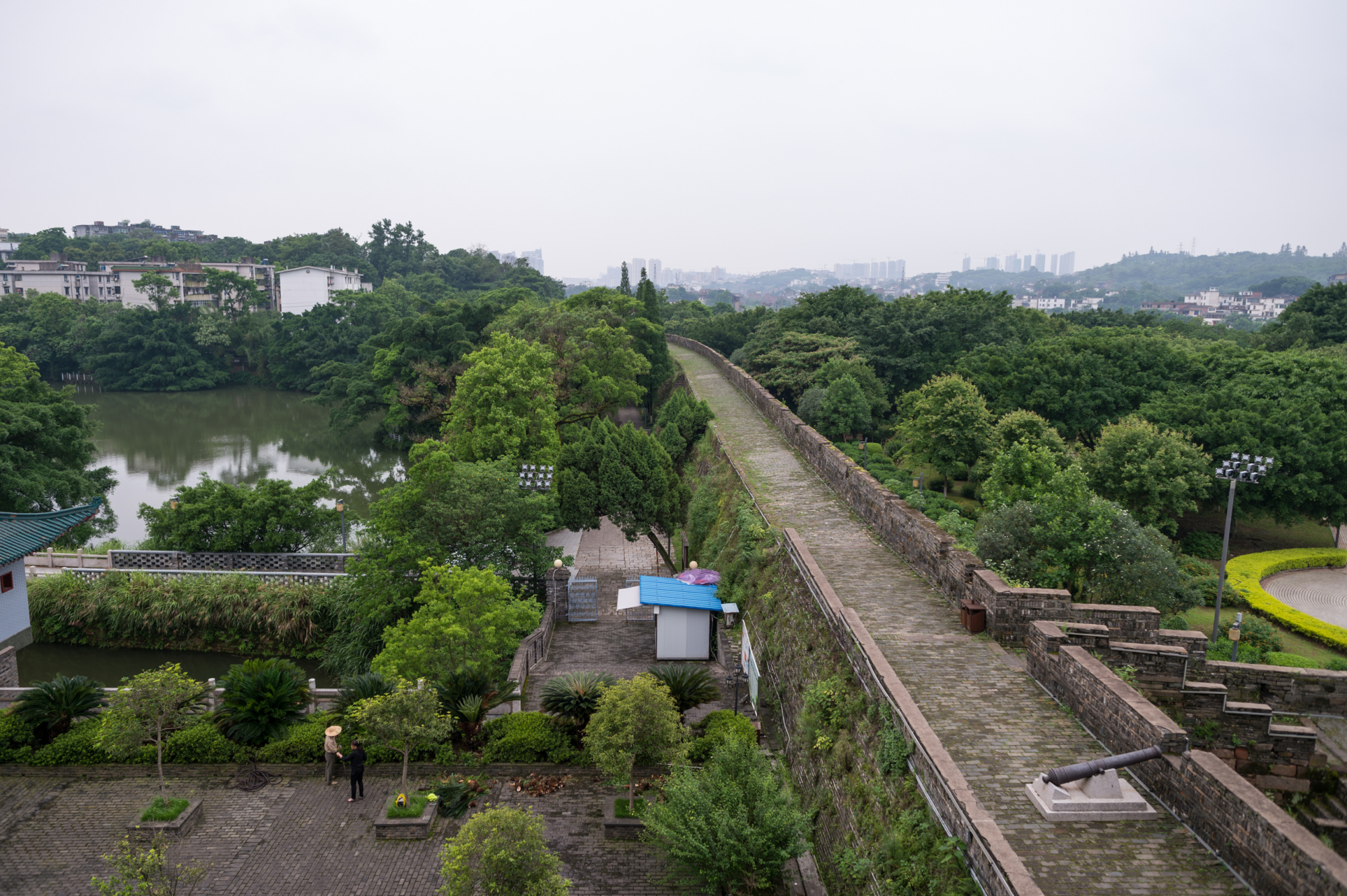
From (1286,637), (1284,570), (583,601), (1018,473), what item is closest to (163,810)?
(583,601)

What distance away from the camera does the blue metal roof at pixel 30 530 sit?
47.3ft

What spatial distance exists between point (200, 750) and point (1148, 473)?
80.0ft

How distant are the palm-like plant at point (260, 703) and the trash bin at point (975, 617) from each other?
1073cm

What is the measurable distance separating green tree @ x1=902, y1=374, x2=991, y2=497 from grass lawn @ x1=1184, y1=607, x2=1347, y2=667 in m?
9.27

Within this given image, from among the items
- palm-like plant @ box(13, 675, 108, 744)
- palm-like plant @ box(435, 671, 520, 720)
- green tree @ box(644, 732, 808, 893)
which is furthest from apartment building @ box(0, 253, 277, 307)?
green tree @ box(644, 732, 808, 893)

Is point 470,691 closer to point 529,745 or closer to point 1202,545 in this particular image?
point 529,745

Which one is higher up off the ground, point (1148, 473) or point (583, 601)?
point (1148, 473)

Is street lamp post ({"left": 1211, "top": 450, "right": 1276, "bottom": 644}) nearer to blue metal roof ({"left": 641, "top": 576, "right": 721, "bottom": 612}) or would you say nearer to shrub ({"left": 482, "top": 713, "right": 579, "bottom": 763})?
blue metal roof ({"left": 641, "top": 576, "right": 721, "bottom": 612})

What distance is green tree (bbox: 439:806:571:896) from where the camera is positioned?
26.6ft

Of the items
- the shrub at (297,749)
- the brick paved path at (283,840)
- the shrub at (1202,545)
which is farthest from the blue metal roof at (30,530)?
the shrub at (1202,545)

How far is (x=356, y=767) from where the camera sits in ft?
39.6

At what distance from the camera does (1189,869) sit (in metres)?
6.97

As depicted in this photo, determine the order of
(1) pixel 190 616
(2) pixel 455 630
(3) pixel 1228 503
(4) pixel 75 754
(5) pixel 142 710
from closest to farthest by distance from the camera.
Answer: (5) pixel 142 710, (4) pixel 75 754, (2) pixel 455 630, (1) pixel 190 616, (3) pixel 1228 503

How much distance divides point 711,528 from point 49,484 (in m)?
20.4
